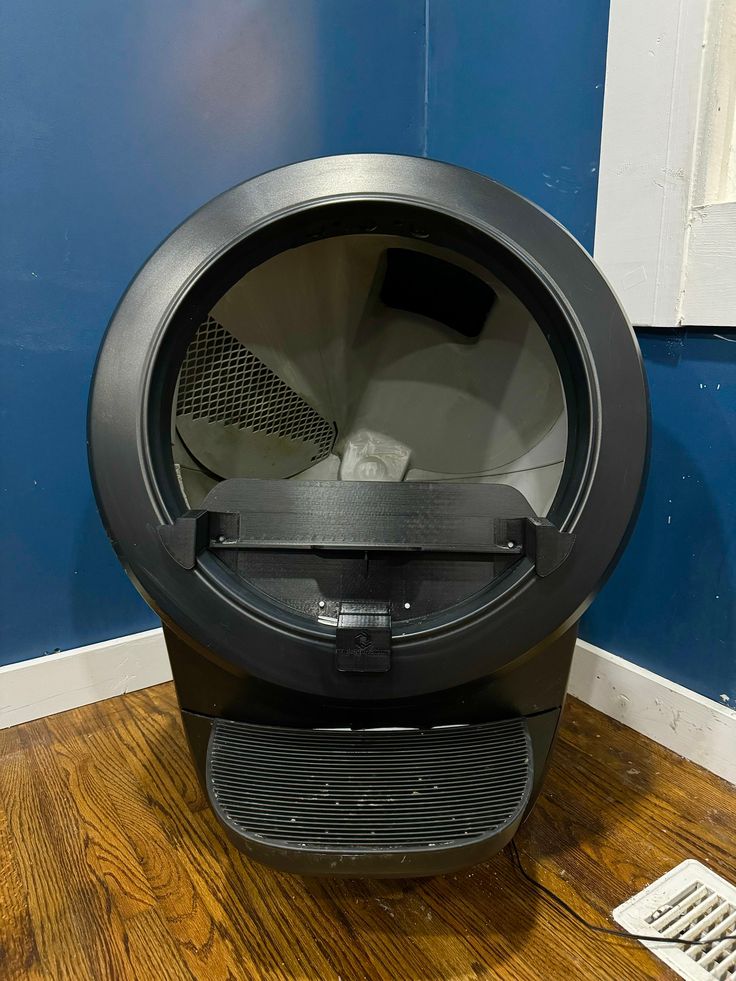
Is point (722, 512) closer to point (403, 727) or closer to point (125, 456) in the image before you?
point (403, 727)

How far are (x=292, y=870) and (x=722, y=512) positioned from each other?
2.39ft

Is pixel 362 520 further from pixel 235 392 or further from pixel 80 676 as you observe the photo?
pixel 80 676

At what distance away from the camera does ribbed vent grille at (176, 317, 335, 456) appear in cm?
89

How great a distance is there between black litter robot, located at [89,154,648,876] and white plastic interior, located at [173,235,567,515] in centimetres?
11

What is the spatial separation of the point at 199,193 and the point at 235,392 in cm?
42

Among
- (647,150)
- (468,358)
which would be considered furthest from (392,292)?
(647,150)

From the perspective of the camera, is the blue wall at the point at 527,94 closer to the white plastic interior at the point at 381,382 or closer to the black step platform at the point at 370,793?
the white plastic interior at the point at 381,382

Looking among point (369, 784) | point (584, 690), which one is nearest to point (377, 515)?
point (369, 784)

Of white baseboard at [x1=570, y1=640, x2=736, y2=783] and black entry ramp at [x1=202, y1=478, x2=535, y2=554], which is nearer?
black entry ramp at [x1=202, y1=478, x2=535, y2=554]

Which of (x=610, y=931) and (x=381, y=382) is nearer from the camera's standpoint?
(x=610, y=931)

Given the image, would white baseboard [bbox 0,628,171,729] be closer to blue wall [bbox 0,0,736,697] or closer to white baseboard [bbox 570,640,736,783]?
blue wall [bbox 0,0,736,697]

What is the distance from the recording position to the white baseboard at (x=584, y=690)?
3.24 feet

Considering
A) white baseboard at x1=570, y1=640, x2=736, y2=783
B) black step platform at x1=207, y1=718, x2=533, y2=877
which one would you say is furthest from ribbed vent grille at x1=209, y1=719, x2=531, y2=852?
white baseboard at x1=570, y1=640, x2=736, y2=783

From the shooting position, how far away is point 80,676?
1.17m
